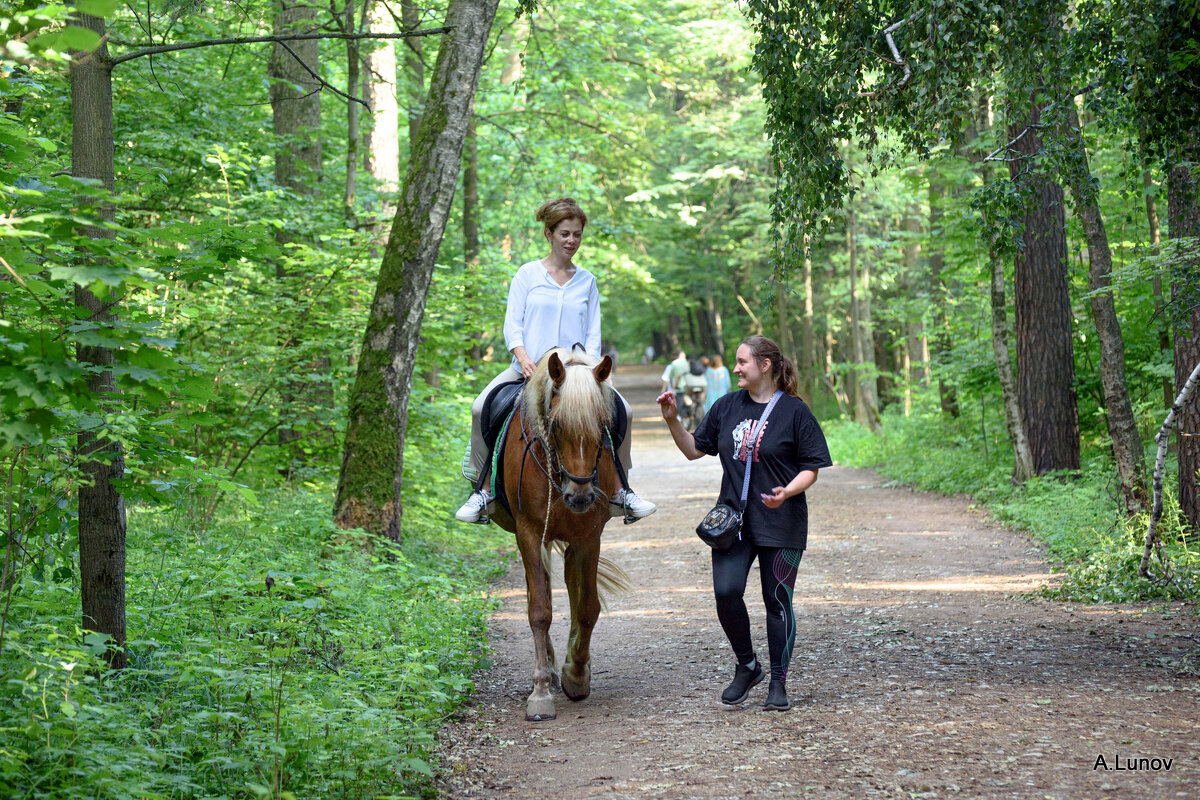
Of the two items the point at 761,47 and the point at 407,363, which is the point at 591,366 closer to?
the point at 761,47

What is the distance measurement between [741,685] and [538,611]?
1.29 metres

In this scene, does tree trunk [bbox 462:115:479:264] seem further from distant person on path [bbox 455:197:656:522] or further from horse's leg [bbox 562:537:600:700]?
horse's leg [bbox 562:537:600:700]

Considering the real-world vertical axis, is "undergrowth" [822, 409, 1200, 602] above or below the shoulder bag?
below

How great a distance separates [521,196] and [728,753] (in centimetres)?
2166

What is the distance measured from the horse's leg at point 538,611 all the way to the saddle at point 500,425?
320mm

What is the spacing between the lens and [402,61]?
21578 mm

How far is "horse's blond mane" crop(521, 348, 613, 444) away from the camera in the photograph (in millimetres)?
5633

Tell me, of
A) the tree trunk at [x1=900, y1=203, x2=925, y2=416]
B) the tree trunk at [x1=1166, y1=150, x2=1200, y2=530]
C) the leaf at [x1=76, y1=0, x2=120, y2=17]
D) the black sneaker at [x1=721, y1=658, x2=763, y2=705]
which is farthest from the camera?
the tree trunk at [x1=900, y1=203, x2=925, y2=416]

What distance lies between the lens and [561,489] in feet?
19.0

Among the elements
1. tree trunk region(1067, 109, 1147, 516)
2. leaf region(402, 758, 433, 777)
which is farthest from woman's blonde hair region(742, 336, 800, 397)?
tree trunk region(1067, 109, 1147, 516)

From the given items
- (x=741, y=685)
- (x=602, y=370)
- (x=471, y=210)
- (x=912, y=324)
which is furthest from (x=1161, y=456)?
(x=912, y=324)

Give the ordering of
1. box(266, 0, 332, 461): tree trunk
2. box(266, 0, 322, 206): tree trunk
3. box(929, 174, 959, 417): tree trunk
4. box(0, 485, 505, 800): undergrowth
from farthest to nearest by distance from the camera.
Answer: box(929, 174, 959, 417): tree trunk < box(266, 0, 322, 206): tree trunk < box(266, 0, 332, 461): tree trunk < box(0, 485, 505, 800): undergrowth

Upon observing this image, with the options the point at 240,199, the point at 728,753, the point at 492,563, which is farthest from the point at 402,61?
the point at 728,753

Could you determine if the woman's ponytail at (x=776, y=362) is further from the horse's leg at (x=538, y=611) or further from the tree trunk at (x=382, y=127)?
the tree trunk at (x=382, y=127)
